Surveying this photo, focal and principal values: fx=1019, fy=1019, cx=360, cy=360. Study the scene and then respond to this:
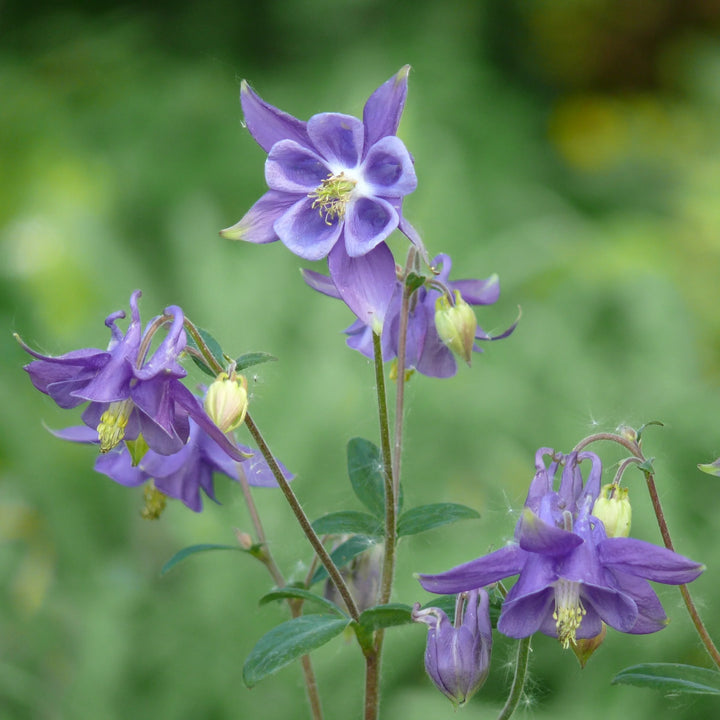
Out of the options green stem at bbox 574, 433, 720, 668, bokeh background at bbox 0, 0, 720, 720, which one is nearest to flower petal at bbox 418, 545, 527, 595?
green stem at bbox 574, 433, 720, 668

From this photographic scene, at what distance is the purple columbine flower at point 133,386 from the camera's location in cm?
78

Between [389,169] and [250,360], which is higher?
[389,169]

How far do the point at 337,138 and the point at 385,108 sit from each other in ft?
0.18

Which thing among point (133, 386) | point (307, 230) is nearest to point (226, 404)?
point (133, 386)

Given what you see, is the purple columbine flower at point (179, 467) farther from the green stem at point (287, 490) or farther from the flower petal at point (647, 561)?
the flower petal at point (647, 561)

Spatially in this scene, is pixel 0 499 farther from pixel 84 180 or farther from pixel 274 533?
pixel 84 180

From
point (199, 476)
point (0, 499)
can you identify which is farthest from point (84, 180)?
point (199, 476)

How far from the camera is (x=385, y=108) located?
0.87m

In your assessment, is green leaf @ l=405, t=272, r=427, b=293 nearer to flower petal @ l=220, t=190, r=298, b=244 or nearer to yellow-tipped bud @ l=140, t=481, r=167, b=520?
flower petal @ l=220, t=190, r=298, b=244

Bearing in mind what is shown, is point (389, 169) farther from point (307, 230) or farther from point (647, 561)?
point (647, 561)

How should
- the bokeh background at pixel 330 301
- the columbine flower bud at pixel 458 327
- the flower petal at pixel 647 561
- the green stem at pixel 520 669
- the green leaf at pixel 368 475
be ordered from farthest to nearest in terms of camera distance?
the bokeh background at pixel 330 301 < the green leaf at pixel 368 475 < the columbine flower bud at pixel 458 327 < the green stem at pixel 520 669 < the flower petal at pixel 647 561

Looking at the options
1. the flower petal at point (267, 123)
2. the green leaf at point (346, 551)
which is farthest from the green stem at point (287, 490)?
the flower petal at point (267, 123)

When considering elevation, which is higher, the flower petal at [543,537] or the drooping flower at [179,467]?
the drooping flower at [179,467]

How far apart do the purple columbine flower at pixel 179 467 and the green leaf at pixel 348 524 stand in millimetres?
57
